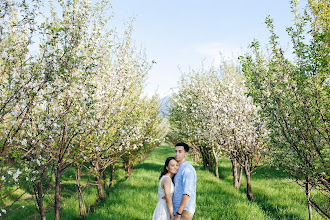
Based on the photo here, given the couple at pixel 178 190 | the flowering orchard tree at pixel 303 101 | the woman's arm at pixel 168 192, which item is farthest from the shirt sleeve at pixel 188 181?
the flowering orchard tree at pixel 303 101

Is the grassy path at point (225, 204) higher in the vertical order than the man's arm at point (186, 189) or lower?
lower

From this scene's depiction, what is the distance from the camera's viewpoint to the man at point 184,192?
13.5ft

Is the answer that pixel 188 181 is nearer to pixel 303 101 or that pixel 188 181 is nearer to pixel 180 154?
pixel 180 154

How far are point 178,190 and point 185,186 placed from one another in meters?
0.33

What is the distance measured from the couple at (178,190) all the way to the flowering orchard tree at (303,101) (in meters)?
2.01

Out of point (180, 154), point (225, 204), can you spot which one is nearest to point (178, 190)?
point (180, 154)

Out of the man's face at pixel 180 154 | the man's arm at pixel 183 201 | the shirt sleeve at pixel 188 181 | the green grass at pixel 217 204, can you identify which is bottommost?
the green grass at pixel 217 204

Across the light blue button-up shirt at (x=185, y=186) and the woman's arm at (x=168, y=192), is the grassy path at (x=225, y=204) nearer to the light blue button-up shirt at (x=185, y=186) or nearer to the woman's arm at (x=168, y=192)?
the light blue button-up shirt at (x=185, y=186)

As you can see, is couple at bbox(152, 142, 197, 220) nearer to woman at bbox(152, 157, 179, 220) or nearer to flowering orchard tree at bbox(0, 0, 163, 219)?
woman at bbox(152, 157, 179, 220)

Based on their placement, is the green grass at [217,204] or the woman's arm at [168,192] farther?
the green grass at [217,204]

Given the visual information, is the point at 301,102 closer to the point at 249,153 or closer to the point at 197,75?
the point at 249,153

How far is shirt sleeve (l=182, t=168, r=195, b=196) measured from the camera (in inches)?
162

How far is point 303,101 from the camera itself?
4.81m

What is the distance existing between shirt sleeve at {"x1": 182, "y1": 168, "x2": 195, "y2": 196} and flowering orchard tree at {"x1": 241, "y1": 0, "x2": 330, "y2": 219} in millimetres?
2012
